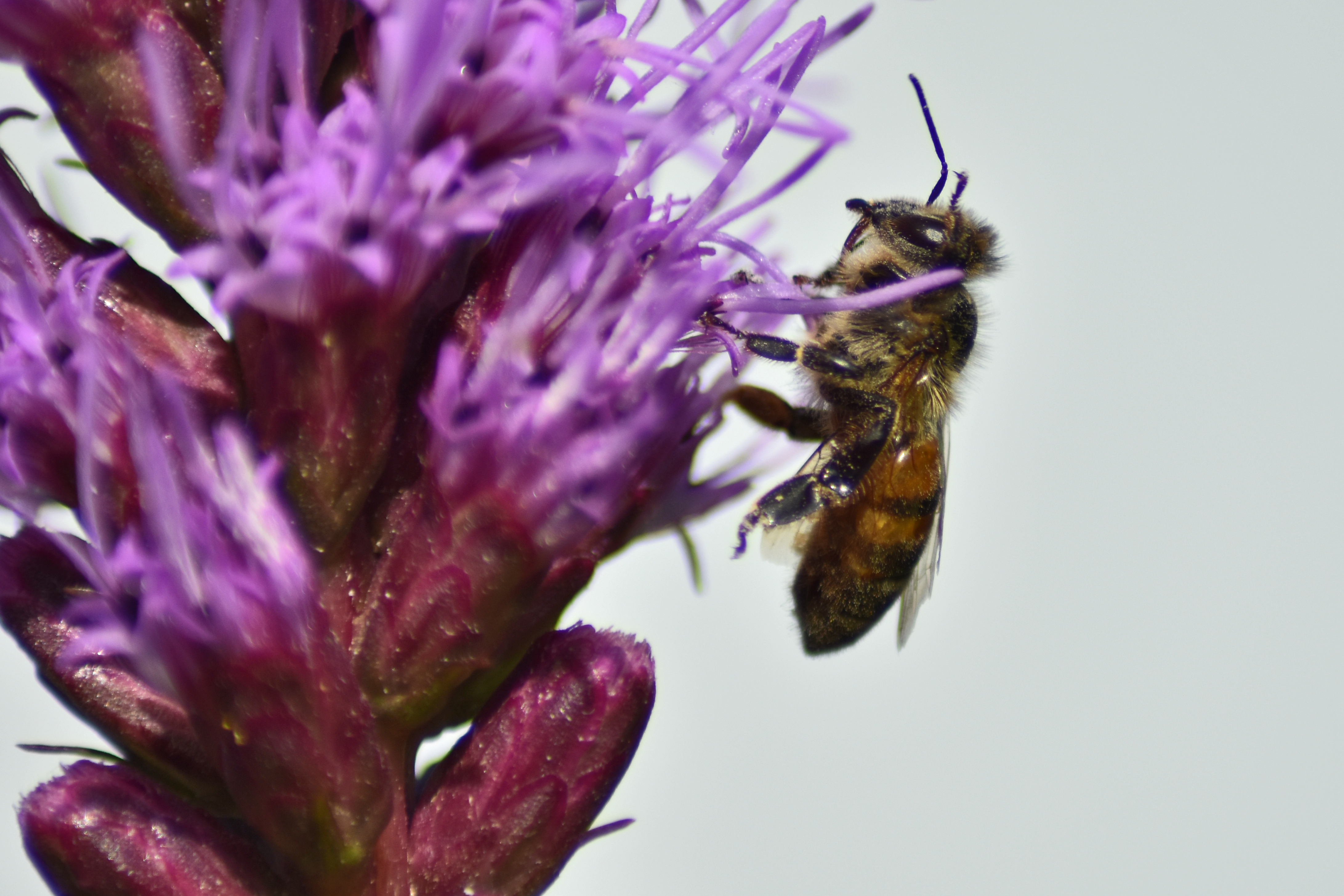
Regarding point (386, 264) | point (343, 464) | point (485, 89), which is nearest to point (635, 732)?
point (343, 464)

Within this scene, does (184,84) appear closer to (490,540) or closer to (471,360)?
(471,360)

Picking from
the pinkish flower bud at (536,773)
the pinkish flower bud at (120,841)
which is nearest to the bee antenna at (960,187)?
the pinkish flower bud at (536,773)

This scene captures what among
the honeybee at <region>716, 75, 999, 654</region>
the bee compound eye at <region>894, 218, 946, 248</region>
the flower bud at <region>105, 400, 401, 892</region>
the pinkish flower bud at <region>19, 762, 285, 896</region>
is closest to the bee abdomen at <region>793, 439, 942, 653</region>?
the honeybee at <region>716, 75, 999, 654</region>

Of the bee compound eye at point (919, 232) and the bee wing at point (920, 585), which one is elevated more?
the bee compound eye at point (919, 232)

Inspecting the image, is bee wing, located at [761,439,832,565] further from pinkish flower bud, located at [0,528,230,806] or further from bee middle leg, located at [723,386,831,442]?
pinkish flower bud, located at [0,528,230,806]

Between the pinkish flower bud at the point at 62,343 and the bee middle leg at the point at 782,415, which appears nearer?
the pinkish flower bud at the point at 62,343

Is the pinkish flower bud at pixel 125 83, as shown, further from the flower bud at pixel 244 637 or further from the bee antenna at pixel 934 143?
the bee antenna at pixel 934 143
